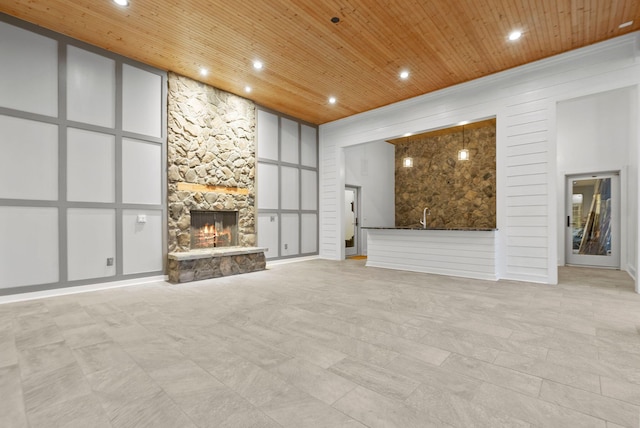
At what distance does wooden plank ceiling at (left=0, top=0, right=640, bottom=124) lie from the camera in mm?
3623

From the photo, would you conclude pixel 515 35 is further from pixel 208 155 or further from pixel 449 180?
pixel 208 155

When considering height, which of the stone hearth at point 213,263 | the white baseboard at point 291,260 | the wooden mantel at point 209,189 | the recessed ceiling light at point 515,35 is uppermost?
the recessed ceiling light at point 515,35

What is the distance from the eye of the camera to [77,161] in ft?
14.3

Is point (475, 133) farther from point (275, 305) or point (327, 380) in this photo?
point (327, 380)

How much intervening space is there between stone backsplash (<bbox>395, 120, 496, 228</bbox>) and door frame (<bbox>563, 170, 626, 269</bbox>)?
143cm

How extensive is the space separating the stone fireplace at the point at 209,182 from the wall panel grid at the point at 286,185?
310 mm

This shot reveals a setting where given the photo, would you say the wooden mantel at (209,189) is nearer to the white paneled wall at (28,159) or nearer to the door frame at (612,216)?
the white paneled wall at (28,159)

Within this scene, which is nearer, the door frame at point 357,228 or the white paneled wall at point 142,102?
the white paneled wall at point 142,102

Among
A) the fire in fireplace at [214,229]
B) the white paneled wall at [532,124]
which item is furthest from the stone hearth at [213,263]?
the white paneled wall at [532,124]

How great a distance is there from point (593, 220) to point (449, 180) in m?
3.13

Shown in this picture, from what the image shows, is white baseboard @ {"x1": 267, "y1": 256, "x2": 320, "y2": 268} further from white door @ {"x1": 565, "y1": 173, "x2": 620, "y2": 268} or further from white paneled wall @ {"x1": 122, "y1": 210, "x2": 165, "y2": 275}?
white door @ {"x1": 565, "y1": 173, "x2": 620, "y2": 268}

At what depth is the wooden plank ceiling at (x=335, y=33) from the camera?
3.62 metres

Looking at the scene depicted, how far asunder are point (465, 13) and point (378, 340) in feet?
12.7

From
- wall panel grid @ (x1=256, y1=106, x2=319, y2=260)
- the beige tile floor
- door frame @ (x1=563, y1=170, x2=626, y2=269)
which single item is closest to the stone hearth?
wall panel grid @ (x1=256, y1=106, x2=319, y2=260)
